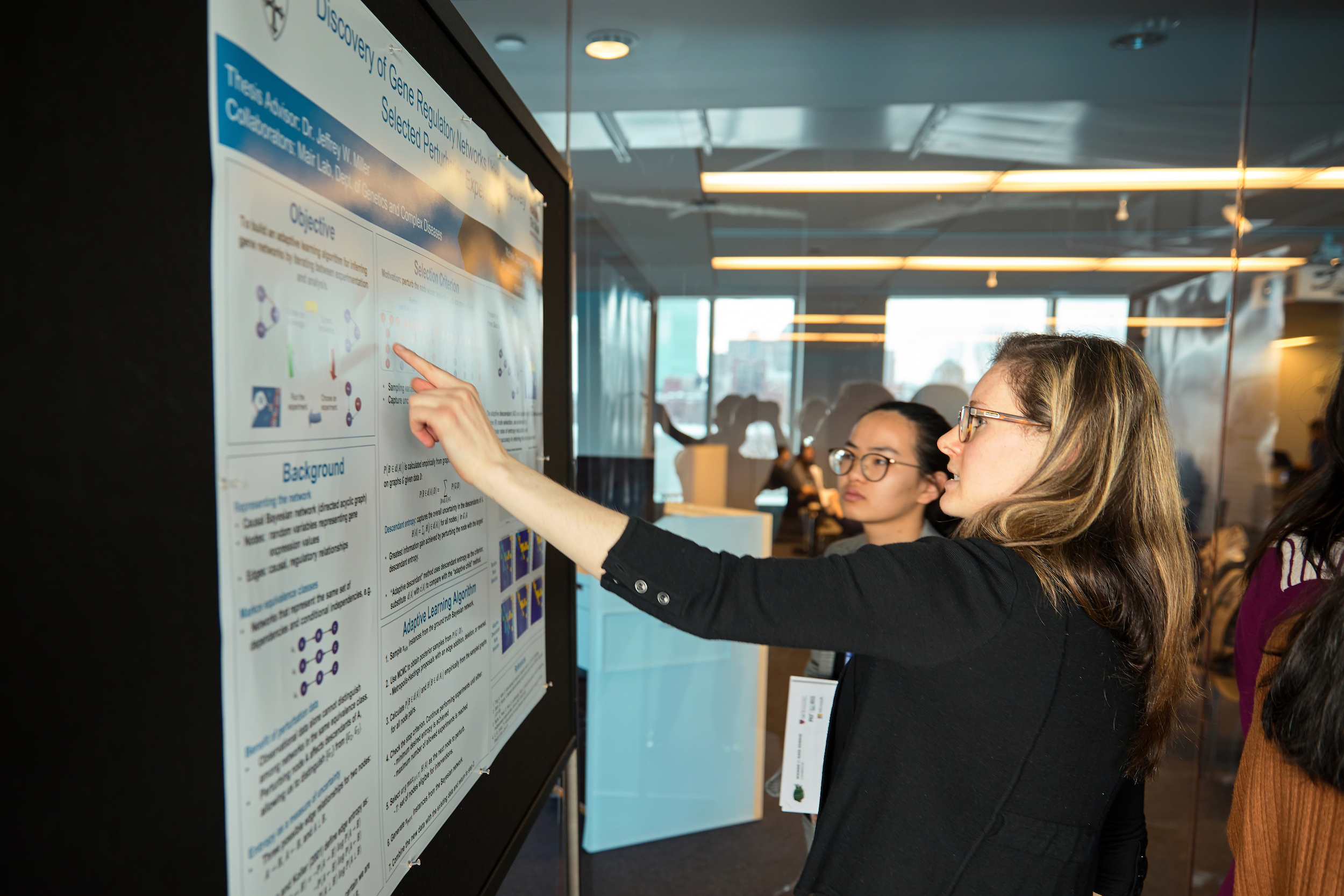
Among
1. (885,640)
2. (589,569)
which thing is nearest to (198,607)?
(589,569)

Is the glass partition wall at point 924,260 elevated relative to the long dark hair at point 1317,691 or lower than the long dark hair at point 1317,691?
elevated

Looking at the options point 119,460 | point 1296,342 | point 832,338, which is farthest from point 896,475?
point 1296,342

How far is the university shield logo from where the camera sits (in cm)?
61

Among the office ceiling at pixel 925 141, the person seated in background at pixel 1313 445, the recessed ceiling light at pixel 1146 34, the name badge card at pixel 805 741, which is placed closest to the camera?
the name badge card at pixel 805 741

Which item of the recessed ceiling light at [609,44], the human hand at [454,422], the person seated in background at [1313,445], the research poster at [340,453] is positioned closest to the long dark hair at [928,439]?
the research poster at [340,453]

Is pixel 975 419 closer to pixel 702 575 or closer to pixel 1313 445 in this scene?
pixel 702 575

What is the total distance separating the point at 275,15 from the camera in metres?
0.62

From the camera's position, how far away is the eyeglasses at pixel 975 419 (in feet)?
3.77

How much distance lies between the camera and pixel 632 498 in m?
3.15

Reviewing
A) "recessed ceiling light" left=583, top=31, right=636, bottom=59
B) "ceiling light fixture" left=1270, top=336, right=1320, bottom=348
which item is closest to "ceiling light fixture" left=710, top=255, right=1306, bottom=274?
"ceiling light fixture" left=1270, top=336, right=1320, bottom=348

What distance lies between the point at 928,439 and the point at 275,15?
73.8 inches

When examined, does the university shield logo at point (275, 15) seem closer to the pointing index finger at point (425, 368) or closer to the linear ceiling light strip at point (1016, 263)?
the pointing index finger at point (425, 368)

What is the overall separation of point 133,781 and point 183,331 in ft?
0.92

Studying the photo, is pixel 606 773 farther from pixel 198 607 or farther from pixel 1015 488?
pixel 198 607
